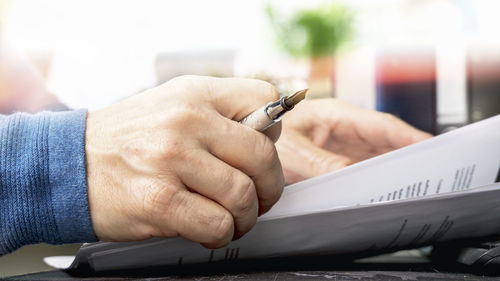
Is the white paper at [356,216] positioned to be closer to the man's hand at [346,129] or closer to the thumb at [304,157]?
the thumb at [304,157]

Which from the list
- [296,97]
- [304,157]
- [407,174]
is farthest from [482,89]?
[296,97]

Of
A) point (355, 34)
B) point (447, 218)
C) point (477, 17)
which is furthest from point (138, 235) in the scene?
point (355, 34)

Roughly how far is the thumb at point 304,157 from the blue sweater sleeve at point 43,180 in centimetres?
28

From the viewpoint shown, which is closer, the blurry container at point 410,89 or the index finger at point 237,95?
the index finger at point 237,95

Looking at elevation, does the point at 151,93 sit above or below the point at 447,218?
above

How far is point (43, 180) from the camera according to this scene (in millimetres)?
339

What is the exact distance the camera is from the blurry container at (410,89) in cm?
100

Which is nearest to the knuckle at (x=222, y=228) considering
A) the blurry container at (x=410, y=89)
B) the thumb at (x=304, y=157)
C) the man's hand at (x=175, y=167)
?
the man's hand at (x=175, y=167)

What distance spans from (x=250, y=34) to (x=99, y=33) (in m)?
0.55

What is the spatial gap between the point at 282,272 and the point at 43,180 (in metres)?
0.18

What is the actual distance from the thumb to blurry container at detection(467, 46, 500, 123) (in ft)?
1.65

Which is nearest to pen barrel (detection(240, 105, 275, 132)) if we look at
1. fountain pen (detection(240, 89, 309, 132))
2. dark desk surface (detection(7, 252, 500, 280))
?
fountain pen (detection(240, 89, 309, 132))

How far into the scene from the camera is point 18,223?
0.34m

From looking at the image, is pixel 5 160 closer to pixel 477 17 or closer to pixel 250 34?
pixel 477 17
